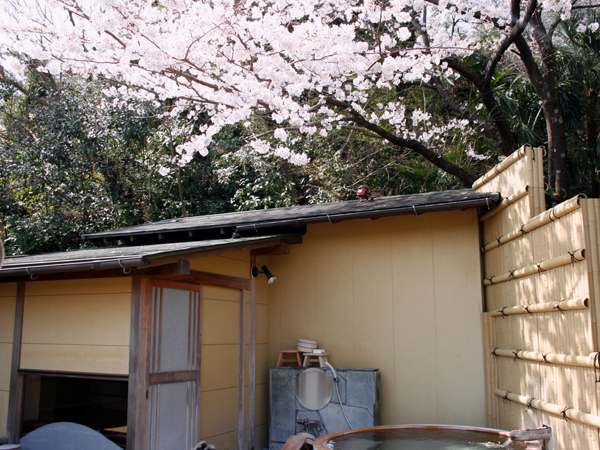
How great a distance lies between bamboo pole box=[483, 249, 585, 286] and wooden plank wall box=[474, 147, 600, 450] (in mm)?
37

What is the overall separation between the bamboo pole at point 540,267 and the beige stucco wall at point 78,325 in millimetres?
3517

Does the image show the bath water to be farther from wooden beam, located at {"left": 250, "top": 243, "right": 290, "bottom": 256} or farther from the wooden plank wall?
wooden beam, located at {"left": 250, "top": 243, "right": 290, "bottom": 256}

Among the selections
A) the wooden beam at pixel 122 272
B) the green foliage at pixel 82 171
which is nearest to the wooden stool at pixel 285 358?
the wooden beam at pixel 122 272

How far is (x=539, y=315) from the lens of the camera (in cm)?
408

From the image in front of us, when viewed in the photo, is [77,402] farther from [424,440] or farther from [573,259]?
[573,259]

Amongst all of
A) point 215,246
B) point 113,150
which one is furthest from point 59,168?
point 215,246

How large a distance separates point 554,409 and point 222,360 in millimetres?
3338

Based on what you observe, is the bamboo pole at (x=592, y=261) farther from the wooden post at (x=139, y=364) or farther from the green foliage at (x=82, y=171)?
the green foliage at (x=82, y=171)

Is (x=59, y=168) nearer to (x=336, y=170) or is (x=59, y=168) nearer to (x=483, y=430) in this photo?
(x=336, y=170)

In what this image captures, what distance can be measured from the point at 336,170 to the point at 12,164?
7.91 meters

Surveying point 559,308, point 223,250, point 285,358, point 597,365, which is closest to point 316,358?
point 285,358

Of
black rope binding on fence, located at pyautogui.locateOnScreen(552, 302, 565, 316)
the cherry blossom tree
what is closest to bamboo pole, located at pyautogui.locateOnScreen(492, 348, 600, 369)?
black rope binding on fence, located at pyautogui.locateOnScreen(552, 302, 565, 316)

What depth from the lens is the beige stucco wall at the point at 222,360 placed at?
203 inches

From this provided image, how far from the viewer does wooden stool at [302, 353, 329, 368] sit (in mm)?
5732
